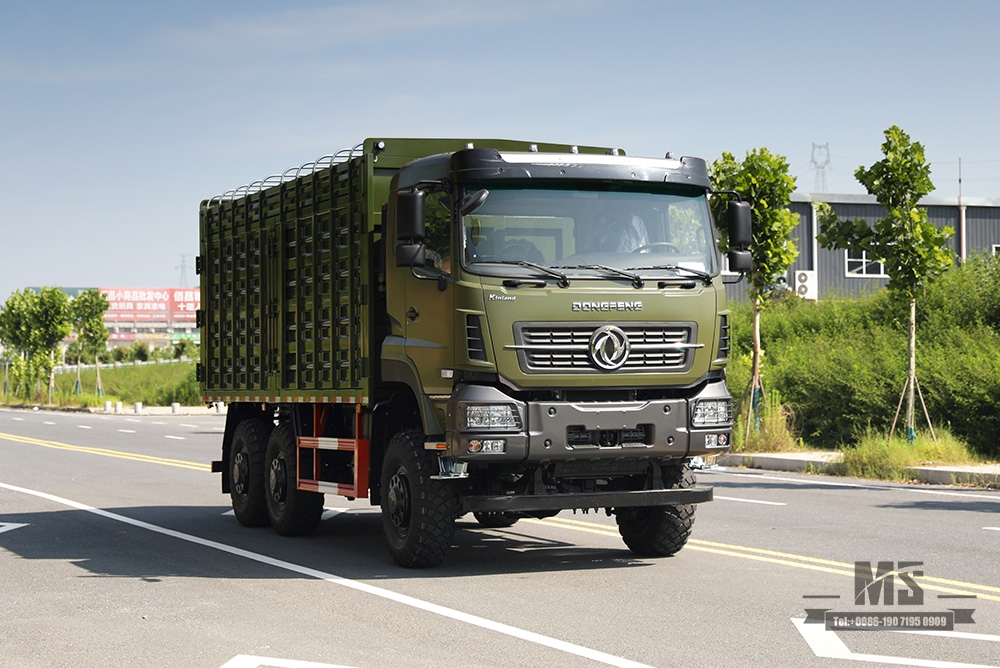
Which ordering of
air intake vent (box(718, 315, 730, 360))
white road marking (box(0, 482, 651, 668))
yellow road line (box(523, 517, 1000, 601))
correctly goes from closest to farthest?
white road marking (box(0, 482, 651, 668)), yellow road line (box(523, 517, 1000, 601)), air intake vent (box(718, 315, 730, 360))

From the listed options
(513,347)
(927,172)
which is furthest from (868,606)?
(927,172)

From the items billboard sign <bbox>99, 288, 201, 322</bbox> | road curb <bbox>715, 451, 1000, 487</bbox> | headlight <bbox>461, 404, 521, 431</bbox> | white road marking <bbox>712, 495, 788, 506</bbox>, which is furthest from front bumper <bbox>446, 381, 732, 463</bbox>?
Answer: billboard sign <bbox>99, 288, 201, 322</bbox>

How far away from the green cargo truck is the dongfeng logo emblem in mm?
14

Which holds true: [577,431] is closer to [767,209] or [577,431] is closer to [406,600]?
[406,600]

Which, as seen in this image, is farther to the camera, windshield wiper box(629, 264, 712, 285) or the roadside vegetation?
the roadside vegetation

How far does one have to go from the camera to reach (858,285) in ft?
161

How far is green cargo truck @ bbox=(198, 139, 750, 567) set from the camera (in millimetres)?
9805

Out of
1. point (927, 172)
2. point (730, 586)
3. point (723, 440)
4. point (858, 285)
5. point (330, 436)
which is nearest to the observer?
point (730, 586)

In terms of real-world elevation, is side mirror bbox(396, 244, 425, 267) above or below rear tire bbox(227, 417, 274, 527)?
above

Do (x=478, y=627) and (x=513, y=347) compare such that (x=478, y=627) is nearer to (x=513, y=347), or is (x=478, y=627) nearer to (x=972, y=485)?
(x=513, y=347)

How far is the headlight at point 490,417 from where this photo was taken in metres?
9.67

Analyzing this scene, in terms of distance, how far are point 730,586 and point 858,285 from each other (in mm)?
41394

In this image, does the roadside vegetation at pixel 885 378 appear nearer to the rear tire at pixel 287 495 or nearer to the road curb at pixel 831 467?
the road curb at pixel 831 467

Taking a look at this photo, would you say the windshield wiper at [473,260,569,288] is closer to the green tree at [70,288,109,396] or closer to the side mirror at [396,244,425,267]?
the side mirror at [396,244,425,267]
